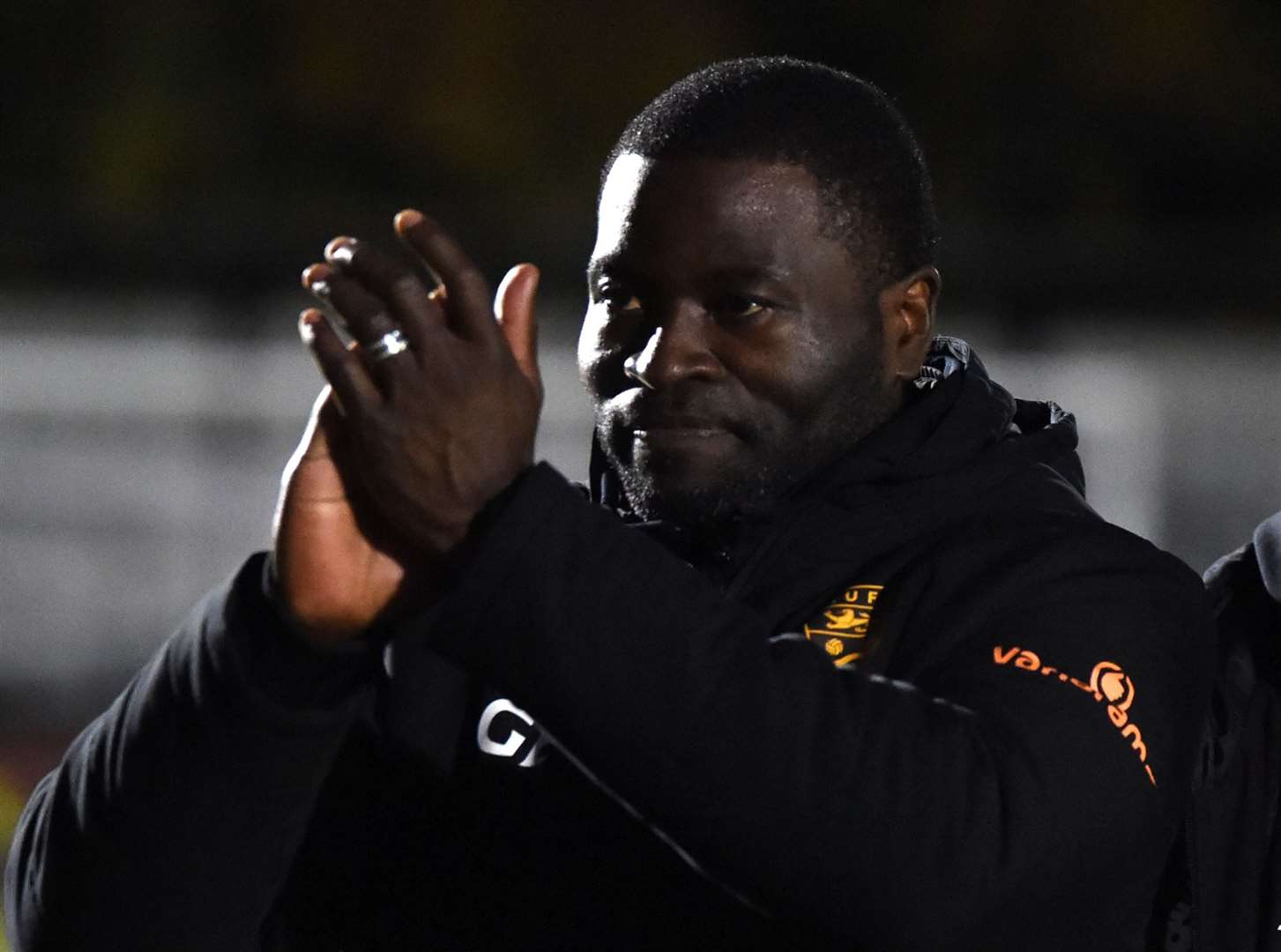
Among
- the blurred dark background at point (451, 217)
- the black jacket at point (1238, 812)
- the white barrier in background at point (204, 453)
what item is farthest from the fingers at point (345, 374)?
the white barrier in background at point (204, 453)

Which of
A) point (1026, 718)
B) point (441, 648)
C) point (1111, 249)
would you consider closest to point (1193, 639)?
point (1026, 718)

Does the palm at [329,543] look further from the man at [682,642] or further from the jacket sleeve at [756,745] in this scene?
the jacket sleeve at [756,745]

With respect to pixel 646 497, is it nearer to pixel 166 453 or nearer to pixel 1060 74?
pixel 166 453

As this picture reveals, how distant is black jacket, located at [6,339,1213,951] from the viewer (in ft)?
3.15

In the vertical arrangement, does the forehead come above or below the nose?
above

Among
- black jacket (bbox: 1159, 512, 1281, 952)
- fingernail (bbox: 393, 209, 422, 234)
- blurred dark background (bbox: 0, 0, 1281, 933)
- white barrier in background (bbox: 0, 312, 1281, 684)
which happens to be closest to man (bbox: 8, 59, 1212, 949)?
fingernail (bbox: 393, 209, 422, 234)

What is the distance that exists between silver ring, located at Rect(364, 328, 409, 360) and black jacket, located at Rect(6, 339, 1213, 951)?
0.09 m

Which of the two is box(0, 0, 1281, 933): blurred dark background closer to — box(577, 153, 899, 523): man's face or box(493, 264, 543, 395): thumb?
box(577, 153, 899, 523): man's face

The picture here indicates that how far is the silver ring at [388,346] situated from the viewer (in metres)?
0.92

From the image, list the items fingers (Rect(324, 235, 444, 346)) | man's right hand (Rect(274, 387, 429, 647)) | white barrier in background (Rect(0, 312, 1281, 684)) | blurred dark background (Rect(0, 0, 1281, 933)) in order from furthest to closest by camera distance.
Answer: blurred dark background (Rect(0, 0, 1281, 933)) → white barrier in background (Rect(0, 312, 1281, 684)) → man's right hand (Rect(274, 387, 429, 647)) → fingers (Rect(324, 235, 444, 346))

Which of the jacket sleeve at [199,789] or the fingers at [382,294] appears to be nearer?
the fingers at [382,294]

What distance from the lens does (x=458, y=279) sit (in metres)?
0.94

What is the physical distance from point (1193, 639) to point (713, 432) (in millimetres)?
325

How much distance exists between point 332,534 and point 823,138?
1.45 ft
